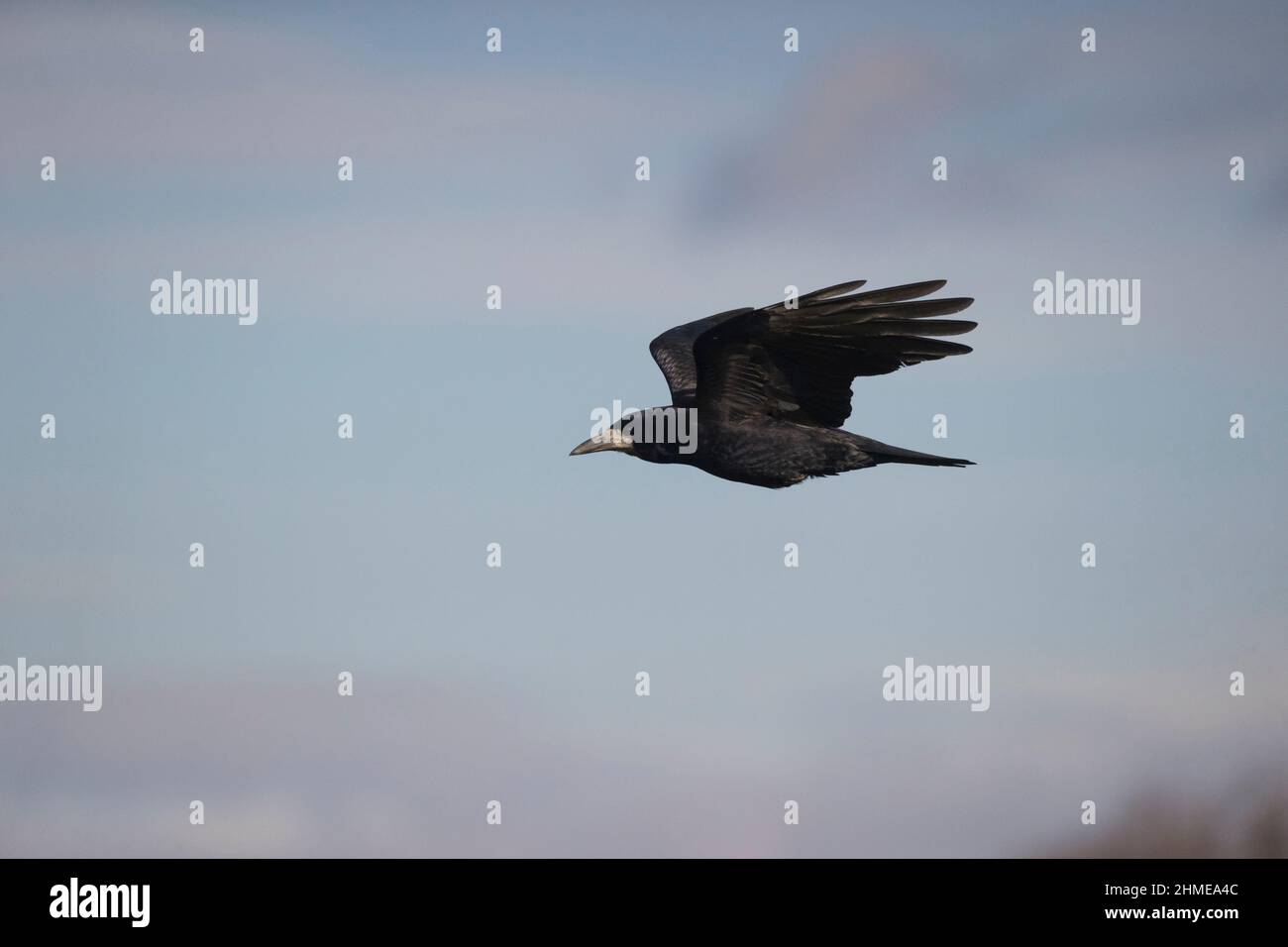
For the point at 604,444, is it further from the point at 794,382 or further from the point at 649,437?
the point at 794,382

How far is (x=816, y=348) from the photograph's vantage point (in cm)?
1808

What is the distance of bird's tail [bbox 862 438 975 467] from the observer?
57.3 feet

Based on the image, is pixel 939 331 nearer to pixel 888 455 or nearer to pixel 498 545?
pixel 888 455

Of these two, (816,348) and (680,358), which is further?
(680,358)

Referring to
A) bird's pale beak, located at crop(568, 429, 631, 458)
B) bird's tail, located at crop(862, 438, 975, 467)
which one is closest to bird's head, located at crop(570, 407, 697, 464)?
bird's pale beak, located at crop(568, 429, 631, 458)

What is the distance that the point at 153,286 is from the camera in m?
23.7

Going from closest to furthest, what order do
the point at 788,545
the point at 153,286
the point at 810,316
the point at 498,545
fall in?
the point at 810,316 < the point at 788,545 < the point at 498,545 < the point at 153,286

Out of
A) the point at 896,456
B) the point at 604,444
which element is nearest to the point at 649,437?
the point at 604,444

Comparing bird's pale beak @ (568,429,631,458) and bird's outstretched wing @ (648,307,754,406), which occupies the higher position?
bird's outstretched wing @ (648,307,754,406)

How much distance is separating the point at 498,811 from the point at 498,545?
3398 millimetres

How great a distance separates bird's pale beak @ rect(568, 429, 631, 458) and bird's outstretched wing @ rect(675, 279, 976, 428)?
3.22ft

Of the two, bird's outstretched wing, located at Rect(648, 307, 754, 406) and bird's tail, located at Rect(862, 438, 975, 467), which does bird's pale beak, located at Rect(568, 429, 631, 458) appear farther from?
bird's tail, located at Rect(862, 438, 975, 467)

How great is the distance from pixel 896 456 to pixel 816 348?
1426 millimetres
